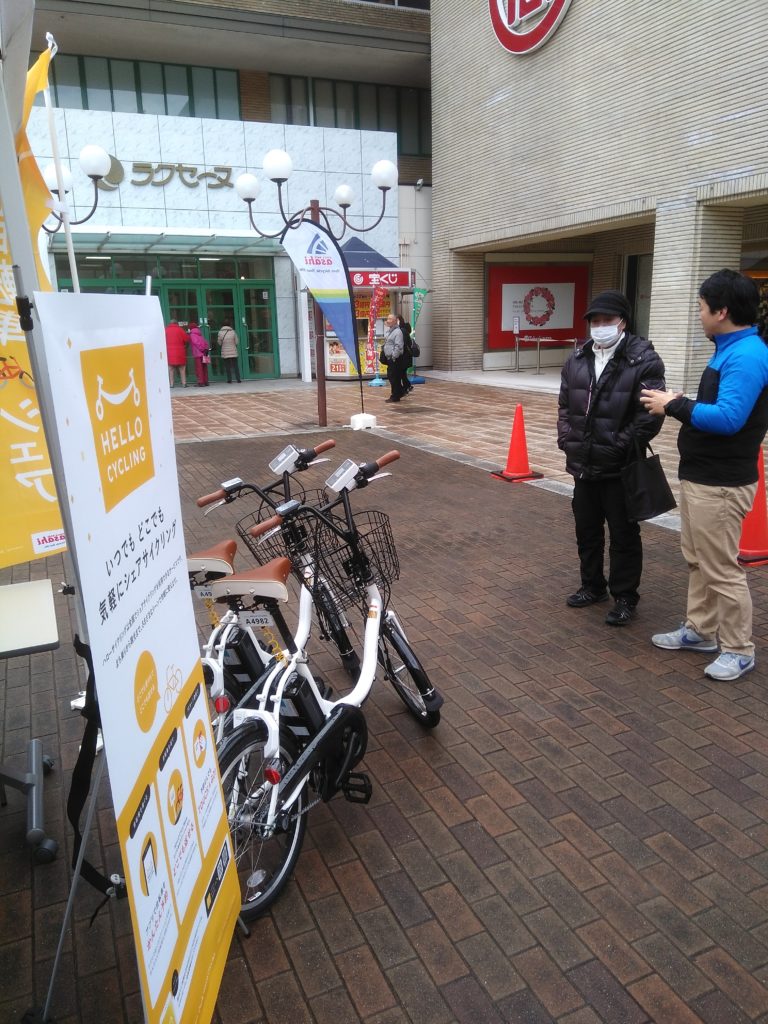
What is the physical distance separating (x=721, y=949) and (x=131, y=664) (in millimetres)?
2029

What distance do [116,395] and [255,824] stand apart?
5.09 ft

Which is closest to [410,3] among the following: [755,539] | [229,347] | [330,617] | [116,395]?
[229,347]

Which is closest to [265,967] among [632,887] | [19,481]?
[632,887]

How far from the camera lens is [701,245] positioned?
12250 millimetres

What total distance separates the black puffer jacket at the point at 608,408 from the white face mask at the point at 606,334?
0.07 m

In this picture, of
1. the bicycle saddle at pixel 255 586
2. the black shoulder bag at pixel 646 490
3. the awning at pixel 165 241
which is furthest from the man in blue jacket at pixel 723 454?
the awning at pixel 165 241

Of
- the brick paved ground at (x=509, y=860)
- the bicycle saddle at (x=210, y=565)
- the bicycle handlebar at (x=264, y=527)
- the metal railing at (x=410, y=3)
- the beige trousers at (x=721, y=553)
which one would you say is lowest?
the brick paved ground at (x=509, y=860)

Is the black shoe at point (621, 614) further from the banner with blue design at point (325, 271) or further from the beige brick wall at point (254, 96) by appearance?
the beige brick wall at point (254, 96)

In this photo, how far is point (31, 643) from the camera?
9.11 feet

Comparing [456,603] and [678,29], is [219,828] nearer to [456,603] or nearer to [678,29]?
[456,603]

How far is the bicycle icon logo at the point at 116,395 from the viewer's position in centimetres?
139

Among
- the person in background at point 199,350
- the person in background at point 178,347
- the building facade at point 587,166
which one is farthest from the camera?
the person in background at point 199,350

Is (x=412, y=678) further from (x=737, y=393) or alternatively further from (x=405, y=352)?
(x=405, y=352)

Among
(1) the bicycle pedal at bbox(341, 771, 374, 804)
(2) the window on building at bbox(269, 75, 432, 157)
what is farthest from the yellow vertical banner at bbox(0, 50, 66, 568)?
(2) the window on building at bbox(269, 75, 432, 157)
